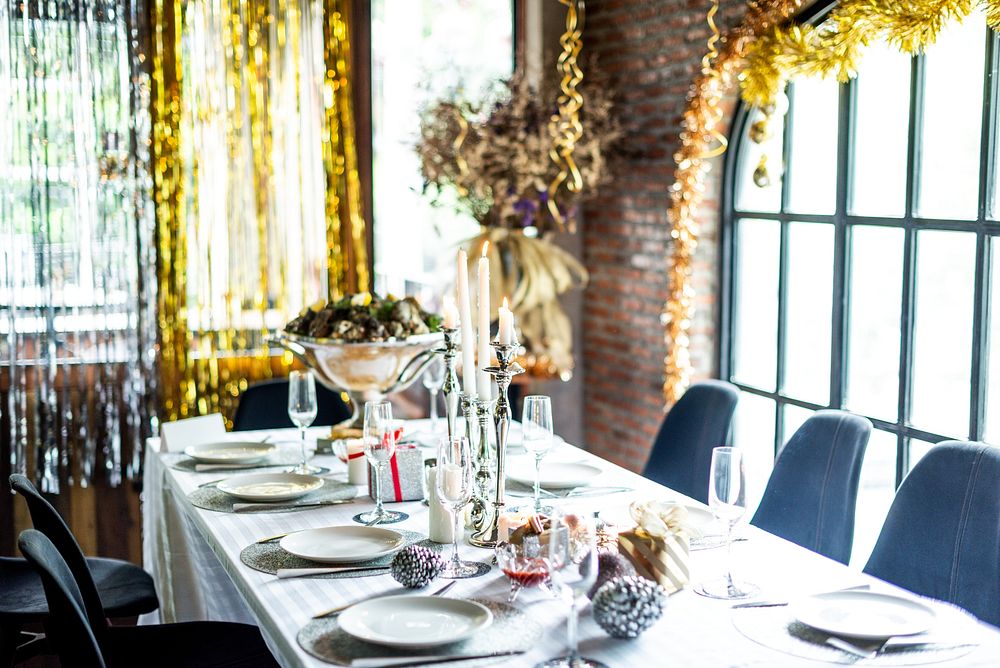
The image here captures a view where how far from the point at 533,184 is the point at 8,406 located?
2094 mm

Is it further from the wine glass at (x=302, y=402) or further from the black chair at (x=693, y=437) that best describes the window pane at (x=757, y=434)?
the wine glass at (x=302, y=402)

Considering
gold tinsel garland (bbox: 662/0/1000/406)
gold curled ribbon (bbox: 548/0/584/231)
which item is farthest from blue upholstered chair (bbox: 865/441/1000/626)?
gold curled ribbon (bbox: 548/0/584/231)

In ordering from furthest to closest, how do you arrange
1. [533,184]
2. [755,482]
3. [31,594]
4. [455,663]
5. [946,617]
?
1. [533,184]
2. [755,482]
3. [31,594]
4. [946,617]
5. [455,663]

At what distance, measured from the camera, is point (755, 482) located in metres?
3.98

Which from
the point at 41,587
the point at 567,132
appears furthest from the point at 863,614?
the point at 567,132

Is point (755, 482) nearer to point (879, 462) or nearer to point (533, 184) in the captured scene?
point (879, 462)

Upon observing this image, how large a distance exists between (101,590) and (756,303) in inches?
91.5

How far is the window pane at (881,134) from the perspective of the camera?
125 inches

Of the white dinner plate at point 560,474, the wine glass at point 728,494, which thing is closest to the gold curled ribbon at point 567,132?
the white dinner plate at point 560,474

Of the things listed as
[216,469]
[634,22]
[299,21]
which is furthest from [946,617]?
[299,21]

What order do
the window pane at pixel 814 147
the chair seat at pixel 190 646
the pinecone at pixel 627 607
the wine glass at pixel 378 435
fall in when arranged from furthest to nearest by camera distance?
1. the window pane at pixel 814 147
2. the chair seat at pixel 190 646
3. the wine glass at pixel 378 435
4. the pinecone at pixel 627 607

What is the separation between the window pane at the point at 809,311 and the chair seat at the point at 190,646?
198 centimetres

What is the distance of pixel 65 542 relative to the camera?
2406mm

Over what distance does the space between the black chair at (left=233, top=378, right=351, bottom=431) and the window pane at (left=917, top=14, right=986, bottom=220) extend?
1.92m
